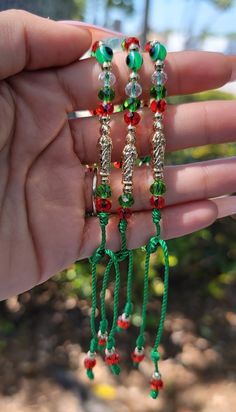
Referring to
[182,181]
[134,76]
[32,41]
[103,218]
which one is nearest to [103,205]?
[103,218]

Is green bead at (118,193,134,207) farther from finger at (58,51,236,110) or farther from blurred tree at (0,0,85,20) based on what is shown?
blurred tree at (0,0,85,20)

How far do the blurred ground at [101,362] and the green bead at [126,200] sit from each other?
3.84ft

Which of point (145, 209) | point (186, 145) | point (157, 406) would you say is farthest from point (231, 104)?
point (157, 406)

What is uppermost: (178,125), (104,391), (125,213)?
(178,125)

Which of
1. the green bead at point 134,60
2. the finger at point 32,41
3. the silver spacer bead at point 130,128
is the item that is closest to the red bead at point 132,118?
the silver spacer bead at point 130,128

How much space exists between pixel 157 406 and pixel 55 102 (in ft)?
4.90

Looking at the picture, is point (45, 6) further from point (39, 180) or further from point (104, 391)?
point (104, 391)

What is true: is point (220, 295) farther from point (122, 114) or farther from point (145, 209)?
point (122, 114)

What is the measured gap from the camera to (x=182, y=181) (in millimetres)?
1450

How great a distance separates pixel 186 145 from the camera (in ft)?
4.77

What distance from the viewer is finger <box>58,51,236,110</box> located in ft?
4.39

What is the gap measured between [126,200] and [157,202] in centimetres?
9

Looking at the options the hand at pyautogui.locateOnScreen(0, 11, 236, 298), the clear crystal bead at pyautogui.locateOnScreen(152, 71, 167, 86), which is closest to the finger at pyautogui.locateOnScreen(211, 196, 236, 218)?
the hand at pyautogui.locateOnScreen(0, 11, 236, 298)

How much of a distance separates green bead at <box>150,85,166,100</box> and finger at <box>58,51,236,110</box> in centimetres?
6
